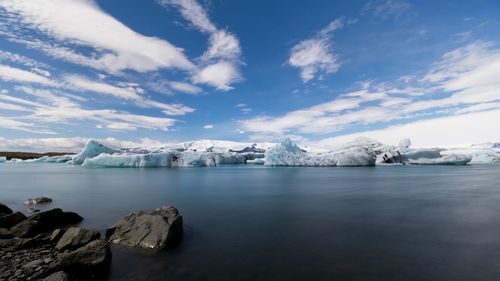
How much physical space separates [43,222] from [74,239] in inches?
64.3

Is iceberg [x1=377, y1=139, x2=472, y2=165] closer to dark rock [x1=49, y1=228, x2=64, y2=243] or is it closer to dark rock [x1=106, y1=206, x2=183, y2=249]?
dark rock [x1=106, y1=206, x2=183, y2=249]

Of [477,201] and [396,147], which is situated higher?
[396,147]

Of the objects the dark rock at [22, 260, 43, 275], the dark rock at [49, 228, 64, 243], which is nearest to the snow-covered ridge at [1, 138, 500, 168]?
the dark rock at [49, 228, 64, 243]

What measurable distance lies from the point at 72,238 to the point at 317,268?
11.6 feet

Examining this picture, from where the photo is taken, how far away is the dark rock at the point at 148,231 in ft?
11.7

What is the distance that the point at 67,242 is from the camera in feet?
11.1

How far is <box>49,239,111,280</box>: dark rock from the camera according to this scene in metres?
2.69

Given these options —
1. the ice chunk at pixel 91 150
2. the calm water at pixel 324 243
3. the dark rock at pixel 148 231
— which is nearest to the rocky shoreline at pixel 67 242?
the dark rock at pixel 148 231

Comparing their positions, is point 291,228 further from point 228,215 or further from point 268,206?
point 268,206

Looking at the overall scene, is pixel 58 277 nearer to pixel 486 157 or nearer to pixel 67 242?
pixel 67 242

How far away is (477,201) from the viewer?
7.05 meters

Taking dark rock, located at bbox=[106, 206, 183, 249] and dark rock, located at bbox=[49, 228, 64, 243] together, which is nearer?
dark rock, located at bbox=[106, 206, 183, 249]

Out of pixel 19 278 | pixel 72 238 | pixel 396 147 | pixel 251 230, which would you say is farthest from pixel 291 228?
pixel 396 147

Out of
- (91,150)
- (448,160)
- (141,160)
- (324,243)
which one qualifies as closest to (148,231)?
(324,243)
